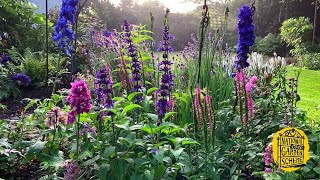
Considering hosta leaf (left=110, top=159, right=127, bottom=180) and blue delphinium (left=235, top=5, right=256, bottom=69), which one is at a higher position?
blue delphinium (left=235, top=5, right=256, bottom=69)

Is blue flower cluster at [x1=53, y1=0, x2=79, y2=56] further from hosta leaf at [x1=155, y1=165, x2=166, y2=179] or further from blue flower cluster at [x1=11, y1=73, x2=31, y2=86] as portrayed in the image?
hosta leaf at [x1=155, y1=165, x2=166, y2=179]

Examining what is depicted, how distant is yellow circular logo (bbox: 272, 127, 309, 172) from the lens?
1641 mm

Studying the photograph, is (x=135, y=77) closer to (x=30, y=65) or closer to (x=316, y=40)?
(x=30, y=65)

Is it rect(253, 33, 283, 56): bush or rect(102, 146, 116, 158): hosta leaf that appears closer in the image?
rect(102, 146, 116, 158): hosta leaf

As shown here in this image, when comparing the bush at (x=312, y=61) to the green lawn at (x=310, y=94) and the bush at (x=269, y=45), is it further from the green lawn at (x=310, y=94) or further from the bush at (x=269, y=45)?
the bush at (x=269, y=45)

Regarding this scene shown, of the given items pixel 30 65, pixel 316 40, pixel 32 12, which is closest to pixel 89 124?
pixel 30 65

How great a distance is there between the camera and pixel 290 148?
1658mm

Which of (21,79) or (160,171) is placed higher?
(21,79)

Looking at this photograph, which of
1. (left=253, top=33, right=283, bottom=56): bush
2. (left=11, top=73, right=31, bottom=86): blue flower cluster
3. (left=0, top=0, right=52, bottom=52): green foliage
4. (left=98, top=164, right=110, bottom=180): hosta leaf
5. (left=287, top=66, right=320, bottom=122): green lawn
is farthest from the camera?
(left=253, top=33, right=283, bottom=56): bush

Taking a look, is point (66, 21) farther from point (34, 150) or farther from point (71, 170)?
point (71, 170)

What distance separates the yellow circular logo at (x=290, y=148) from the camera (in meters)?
1.64

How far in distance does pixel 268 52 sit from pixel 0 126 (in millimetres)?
15868

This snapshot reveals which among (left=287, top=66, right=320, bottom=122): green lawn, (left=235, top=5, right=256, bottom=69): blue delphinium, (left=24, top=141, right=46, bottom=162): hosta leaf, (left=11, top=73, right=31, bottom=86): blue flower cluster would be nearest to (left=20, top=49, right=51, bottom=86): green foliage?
(left=11, top=73, right=31, bottom=86): blue flower cluster

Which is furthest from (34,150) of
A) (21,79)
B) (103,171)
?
(21,79)
